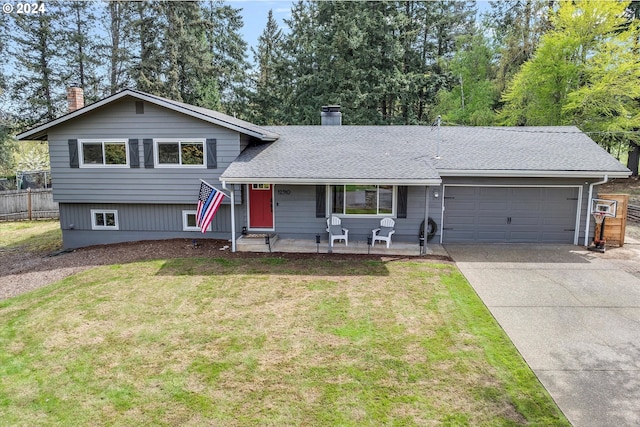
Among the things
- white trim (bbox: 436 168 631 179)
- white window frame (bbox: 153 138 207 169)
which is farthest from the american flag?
white trim (bbox: 436 168 631 179)

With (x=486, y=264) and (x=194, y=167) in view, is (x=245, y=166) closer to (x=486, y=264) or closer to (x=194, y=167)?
(x=194, y=167)

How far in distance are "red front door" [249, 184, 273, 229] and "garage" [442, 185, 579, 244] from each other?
536 centimetres

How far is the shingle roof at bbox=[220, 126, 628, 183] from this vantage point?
10.7 m

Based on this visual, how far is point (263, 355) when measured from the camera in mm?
5828

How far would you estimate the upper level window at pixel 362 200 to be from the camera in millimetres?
11617

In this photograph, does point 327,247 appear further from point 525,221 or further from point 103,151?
point 103,151

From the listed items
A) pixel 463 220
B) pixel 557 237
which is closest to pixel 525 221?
pixel 557 237

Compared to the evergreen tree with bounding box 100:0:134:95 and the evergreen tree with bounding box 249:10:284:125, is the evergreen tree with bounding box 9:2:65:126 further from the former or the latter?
the evergreen tree with bounding box 249:10:284:125

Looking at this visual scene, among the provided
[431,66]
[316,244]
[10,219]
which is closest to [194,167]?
[316,244]

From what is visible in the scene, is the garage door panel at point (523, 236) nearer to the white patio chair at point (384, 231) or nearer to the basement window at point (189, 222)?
the white patio chair at point (384, 231)

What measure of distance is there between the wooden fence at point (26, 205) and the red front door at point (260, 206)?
11936 millimetres

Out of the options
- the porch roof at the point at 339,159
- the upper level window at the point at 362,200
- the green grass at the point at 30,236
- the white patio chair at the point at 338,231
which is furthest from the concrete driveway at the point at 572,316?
the green grass at the point at 30,236

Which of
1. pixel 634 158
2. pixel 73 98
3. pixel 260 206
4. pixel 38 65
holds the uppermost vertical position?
pixel 38 65

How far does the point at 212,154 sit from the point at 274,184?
2.06 m
